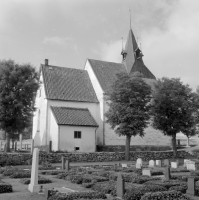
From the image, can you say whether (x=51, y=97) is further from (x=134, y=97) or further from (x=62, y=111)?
(x=134, y=97)

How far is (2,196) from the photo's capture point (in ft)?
34.0

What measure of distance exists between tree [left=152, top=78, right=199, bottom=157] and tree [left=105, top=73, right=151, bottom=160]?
8.55ft

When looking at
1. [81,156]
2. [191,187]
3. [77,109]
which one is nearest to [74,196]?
[191,187]

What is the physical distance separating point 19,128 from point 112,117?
1031 centimetres

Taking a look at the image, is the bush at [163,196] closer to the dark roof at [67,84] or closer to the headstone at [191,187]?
the headstone at [191,187]

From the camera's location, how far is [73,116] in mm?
34562

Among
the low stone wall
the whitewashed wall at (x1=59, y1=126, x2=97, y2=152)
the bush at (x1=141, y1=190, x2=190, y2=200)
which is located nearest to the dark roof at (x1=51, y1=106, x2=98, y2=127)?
the whitewashed wall at (x1=59, y1=126, x2=97, y2=152)

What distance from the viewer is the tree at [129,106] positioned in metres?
29.7

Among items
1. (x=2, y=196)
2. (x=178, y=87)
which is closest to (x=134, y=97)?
(x=178, y=87)

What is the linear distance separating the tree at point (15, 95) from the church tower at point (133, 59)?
19493 millimetres

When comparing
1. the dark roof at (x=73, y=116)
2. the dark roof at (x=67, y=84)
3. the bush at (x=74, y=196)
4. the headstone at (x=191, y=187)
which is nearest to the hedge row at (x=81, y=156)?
the dark roof at (x=73, y=116)

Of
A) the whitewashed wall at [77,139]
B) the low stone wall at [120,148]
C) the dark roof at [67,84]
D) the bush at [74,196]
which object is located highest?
the dark roof at [67,84]

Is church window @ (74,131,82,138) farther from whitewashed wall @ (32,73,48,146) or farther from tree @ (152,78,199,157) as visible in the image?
tree @ (152,78,199,157)

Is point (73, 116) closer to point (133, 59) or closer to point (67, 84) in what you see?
point (67, 84)
